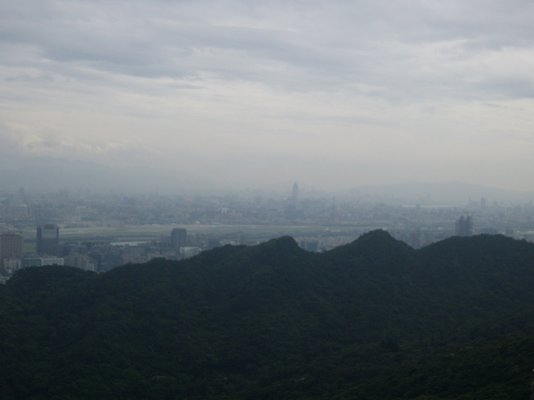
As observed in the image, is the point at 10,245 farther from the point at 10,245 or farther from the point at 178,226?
the point at 178,226

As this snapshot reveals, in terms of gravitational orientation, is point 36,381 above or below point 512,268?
below

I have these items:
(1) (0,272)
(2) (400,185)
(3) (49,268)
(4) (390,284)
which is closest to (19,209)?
(1) (0,272)

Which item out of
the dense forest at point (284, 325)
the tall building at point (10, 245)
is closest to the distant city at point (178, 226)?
the tall building at point (10, 245)

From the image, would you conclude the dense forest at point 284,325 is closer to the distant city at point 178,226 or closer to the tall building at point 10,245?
the distant city at point 178,226

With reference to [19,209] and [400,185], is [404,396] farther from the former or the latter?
[400,185]

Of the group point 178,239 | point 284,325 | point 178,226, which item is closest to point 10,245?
point 178,239

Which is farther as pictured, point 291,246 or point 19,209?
point 19,209
